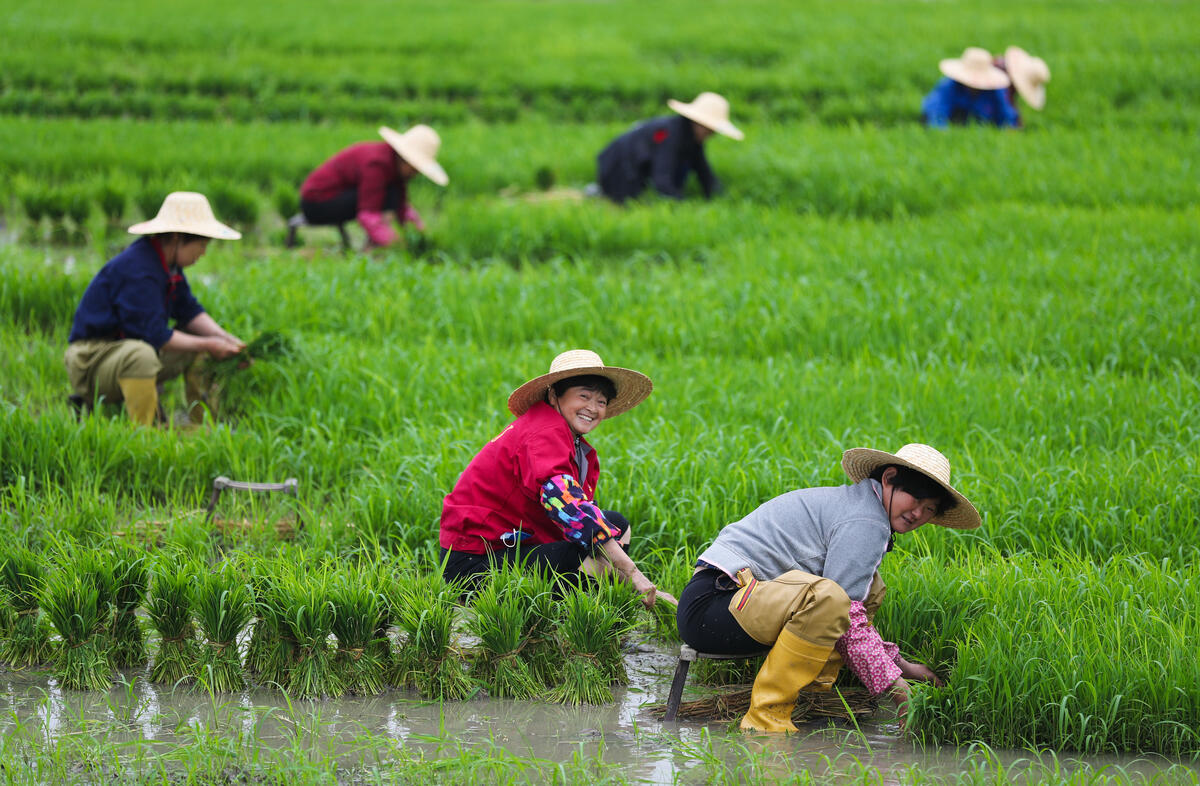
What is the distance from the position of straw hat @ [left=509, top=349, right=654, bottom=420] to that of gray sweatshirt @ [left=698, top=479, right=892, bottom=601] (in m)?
0.69

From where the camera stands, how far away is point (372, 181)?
8.15 m

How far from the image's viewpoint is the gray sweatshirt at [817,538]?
3.55 m

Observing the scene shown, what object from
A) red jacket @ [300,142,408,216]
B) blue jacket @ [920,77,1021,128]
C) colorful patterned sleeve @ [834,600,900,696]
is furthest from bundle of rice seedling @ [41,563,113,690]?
blue jacket @ [920,77,1021,128]

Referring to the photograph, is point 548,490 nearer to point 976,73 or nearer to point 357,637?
point 357,637

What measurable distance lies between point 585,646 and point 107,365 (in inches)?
126

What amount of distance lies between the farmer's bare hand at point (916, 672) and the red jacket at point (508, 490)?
1.25 m

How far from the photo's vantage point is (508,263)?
8641 mm

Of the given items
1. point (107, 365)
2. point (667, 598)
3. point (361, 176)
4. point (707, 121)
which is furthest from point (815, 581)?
point (707, 121)

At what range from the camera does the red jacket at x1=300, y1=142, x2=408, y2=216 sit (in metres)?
8.16

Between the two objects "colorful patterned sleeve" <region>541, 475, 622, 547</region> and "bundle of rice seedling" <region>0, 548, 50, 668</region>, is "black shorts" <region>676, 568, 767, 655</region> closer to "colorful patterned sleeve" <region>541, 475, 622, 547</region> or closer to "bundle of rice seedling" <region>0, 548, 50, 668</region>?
"colorful patterned sleeve" <region>541, 475, 622, 547</region>

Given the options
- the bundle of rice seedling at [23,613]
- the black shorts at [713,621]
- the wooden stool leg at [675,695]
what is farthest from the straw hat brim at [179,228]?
the wooden stool leg at [675,695]

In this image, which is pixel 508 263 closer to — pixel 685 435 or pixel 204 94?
pixel 685 435

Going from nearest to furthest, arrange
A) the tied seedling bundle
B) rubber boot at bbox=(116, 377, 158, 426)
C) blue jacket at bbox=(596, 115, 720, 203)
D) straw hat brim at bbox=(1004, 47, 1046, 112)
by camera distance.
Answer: rubber boot at bbox=(116, 377, 158, 426) → the tied seedling bundle → blue jacket at bbox=(596, 115, 720, 203) → straw hat brim at bbox=(1004, 47, 1046, 112)

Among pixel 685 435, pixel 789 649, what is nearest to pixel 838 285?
pixel 685 435
